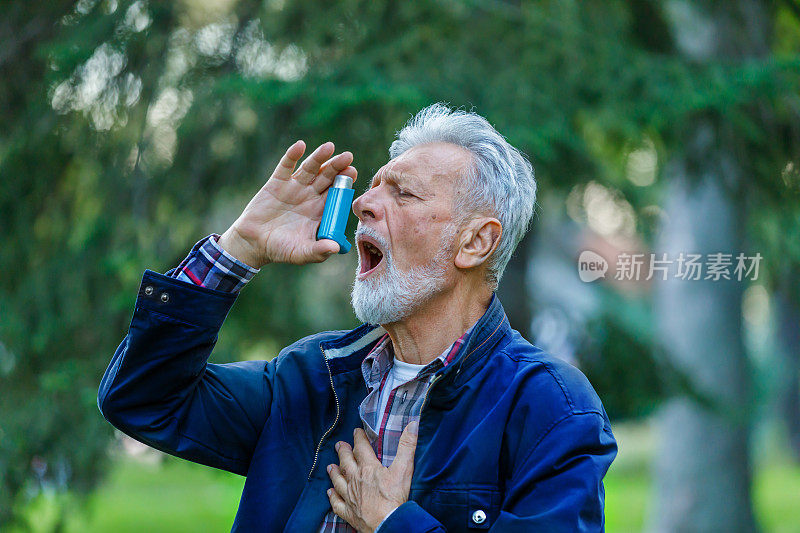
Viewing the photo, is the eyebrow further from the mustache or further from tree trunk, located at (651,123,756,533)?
tree trunk, located at (651,123,756,533)

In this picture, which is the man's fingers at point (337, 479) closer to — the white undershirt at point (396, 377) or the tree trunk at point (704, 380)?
the white undershirt at point (396, 377)

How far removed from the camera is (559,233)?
1750 centimetres

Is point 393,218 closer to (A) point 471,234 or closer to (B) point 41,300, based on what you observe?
(A) point 471,234

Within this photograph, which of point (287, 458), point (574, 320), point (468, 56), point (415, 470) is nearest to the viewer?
point (415, 470)

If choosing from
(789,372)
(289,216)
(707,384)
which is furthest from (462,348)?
(789,372)

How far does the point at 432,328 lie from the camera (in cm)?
225

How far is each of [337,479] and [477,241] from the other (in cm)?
72

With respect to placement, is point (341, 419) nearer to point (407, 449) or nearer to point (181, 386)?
point (407, 449)

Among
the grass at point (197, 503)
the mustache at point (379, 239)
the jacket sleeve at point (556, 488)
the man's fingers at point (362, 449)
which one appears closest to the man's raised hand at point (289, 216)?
the mustache at point (379, 239)

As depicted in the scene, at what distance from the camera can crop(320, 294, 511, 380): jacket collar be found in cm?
202

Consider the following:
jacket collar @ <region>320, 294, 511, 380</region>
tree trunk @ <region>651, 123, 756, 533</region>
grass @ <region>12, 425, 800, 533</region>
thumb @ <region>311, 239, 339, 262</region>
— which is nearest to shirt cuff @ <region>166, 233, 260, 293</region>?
thumb @ <region>311, 239, 339, 262</region>

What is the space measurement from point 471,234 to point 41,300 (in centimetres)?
327

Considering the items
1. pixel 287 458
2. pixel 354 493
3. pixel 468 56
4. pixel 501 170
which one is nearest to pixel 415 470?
pixel 354 493

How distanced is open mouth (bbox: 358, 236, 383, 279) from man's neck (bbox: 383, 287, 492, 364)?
0.16 meters
